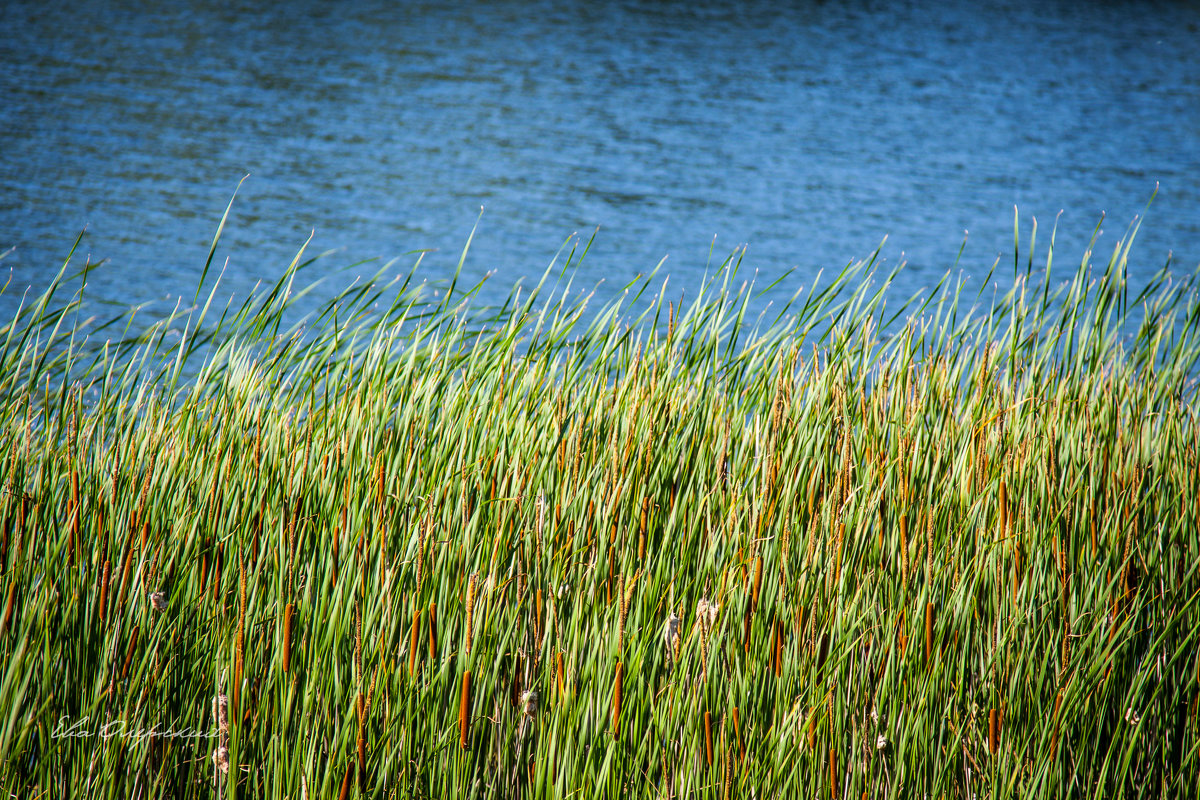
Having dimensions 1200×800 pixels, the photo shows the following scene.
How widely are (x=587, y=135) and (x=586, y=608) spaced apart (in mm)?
12466

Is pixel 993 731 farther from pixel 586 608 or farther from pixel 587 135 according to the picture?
pixel 587 135

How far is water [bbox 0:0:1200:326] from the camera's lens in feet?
31.4

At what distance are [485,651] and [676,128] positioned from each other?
1329cm

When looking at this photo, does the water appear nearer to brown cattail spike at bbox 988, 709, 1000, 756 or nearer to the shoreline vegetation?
the shoreline vegetation

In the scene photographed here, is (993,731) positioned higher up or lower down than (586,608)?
lower down

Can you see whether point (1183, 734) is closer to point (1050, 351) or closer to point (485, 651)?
point (1050, 351)

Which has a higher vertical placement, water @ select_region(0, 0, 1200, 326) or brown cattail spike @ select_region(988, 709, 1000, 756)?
water @ select_region(0, 0, 1200, 326)

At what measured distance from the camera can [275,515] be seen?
222cm

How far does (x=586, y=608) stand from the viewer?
2.11 m

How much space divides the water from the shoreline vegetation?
145 inches

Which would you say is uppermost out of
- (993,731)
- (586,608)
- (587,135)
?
(587,135)

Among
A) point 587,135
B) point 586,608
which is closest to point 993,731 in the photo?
point 586,608

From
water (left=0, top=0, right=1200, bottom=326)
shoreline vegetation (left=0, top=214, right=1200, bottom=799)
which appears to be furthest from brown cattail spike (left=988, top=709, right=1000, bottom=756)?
water (left=0, top=0, right=1200, bottom=326)

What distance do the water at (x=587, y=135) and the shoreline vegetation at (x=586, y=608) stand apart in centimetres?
367
